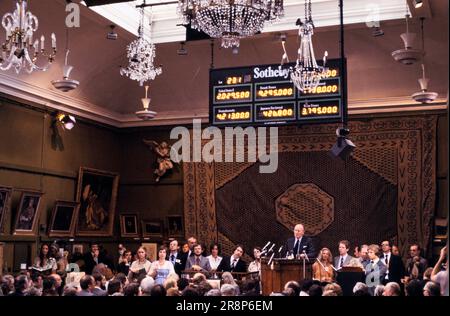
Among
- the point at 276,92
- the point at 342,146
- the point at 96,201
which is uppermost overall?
the point at 276,92

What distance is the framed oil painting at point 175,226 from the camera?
1611cm

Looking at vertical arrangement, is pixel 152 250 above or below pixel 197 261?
above

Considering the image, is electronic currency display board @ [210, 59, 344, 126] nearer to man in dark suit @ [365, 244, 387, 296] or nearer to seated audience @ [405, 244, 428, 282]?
man in dark suit @ [365, 244, 387, 296]

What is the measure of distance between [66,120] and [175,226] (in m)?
3.86

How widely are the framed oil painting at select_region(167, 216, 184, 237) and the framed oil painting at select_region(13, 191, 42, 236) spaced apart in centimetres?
370

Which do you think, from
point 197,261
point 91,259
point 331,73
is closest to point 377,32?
point 331,73

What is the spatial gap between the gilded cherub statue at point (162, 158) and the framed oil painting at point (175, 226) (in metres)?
1.12

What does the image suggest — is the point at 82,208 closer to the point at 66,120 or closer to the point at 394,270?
the point at 66,120

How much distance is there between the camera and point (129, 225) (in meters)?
16.5

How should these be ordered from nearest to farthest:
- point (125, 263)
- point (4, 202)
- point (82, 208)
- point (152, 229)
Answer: point (4, 202) < point (125, 263) < point (82, 208) < point (152, 229)

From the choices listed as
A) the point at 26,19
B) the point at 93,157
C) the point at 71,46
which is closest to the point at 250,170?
the point at 93,157

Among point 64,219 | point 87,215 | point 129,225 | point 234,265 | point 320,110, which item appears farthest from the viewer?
point 129,225

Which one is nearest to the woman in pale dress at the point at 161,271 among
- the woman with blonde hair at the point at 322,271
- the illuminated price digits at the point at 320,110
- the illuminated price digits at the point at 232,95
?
the woman with blonde hair at the point at 322,271
